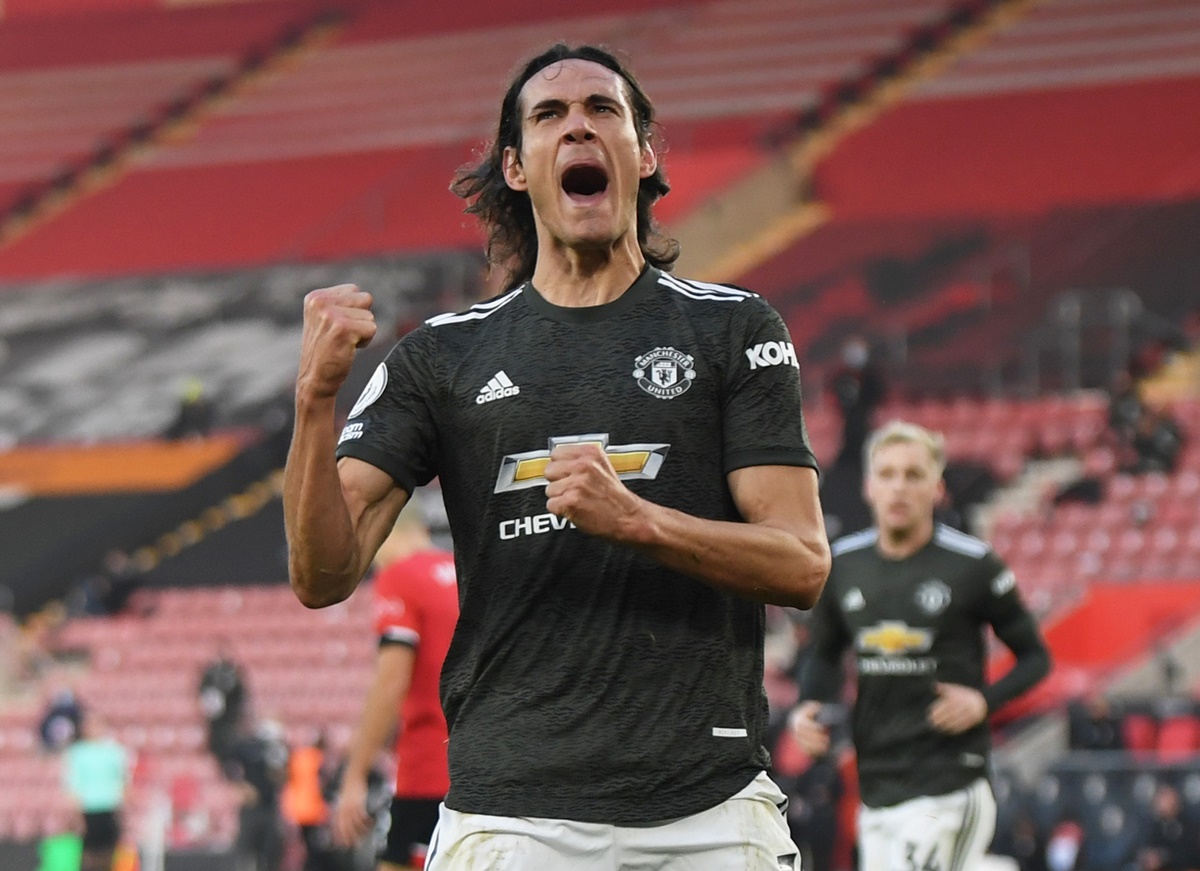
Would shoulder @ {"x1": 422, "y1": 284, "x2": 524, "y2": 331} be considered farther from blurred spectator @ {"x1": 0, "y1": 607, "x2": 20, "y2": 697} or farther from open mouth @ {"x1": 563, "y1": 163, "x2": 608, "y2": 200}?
blurred spectator @ {"x1": 0, "y1": 607, "x2": 20, "y2": 697}

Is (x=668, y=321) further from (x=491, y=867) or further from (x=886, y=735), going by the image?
(x=886, y=735)

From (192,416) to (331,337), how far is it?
21.5 metres

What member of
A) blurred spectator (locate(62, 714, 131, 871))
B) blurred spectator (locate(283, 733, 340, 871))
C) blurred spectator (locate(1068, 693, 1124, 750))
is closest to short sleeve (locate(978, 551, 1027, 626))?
blurred spectator (locate(1068, 693, 1124, 750))

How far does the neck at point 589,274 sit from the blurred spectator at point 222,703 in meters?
14.6

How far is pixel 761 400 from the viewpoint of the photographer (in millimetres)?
3109

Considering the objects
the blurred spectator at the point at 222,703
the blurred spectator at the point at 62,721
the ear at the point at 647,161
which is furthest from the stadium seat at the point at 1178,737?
the ear at the point at 647,161

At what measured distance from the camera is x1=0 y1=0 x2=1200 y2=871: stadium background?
706 inches

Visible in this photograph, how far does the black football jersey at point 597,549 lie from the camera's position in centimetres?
299

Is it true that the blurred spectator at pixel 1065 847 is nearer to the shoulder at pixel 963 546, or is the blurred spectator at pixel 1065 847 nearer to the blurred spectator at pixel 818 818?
the blurred spectator at pixel 818 818

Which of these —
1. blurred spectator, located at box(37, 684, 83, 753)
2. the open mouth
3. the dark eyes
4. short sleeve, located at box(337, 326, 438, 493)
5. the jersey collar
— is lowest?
blurred spectator, located at box(37, 684, 83, 753)

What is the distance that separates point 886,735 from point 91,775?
355 inches

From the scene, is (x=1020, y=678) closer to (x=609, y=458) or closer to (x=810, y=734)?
(x=810, y=734)

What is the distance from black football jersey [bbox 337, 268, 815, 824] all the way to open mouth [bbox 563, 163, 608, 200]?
176 millimetres

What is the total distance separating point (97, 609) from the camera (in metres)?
21.5
